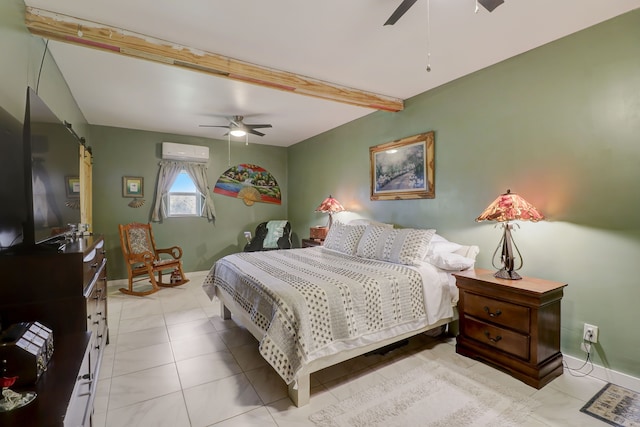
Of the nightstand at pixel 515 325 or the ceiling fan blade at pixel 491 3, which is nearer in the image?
the ceiling fan blade at pixel 491 3

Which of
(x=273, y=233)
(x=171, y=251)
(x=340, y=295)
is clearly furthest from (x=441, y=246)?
(x=171, y=251)

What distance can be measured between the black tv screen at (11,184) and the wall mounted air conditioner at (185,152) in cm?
334

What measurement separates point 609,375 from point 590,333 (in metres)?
0.29

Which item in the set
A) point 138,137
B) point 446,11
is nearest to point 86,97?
point 138,137

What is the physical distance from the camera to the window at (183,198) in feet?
17.3

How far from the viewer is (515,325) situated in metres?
2.20

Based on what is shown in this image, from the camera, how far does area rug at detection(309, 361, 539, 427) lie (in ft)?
5.84

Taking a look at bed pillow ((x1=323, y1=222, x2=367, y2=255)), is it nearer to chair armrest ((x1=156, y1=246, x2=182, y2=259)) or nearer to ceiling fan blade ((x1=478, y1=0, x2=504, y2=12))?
ceiling fan blade ((x1=478, y1=0, x2=504, y2=12))

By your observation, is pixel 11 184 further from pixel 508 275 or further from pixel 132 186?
pixel 132 186

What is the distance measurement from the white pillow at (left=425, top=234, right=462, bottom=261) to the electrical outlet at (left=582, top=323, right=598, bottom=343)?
1.08 m

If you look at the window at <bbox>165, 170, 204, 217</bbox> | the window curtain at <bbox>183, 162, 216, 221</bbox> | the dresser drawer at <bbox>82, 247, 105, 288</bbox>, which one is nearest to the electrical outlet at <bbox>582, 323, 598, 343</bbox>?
the dresser drawer at <bbox>82, 247, 105, 288</bbox>

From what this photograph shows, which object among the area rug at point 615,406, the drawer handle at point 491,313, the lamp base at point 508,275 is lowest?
the area rug at point 615,406

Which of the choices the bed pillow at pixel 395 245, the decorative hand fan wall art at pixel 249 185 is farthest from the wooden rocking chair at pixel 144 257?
the bed pillow at pixel 395 245

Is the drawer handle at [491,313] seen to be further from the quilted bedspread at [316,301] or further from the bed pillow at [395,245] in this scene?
the bed pillow at [395,245]
